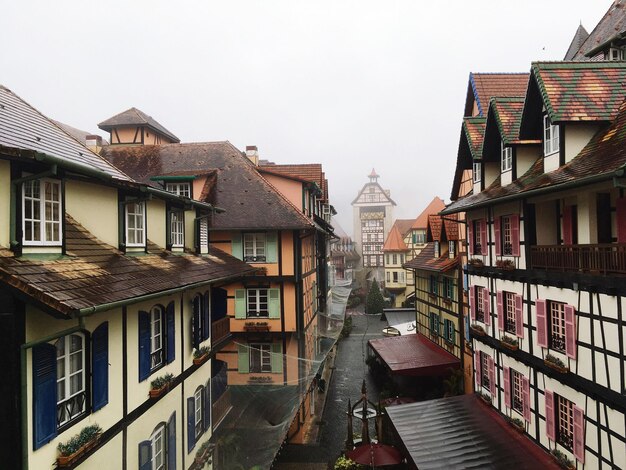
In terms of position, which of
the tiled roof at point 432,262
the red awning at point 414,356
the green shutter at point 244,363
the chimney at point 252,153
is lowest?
the red awning at point 414,356

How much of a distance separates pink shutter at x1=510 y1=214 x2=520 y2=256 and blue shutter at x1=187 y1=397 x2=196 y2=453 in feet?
33.0

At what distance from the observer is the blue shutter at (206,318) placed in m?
12.8

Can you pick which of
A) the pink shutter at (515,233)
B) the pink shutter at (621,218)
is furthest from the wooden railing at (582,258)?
the pink shutter at (515,233)

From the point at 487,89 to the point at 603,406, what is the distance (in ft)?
43.0

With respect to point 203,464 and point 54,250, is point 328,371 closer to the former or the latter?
point 203,464

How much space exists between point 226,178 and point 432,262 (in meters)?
12.3

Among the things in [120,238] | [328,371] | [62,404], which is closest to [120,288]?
[62,404]

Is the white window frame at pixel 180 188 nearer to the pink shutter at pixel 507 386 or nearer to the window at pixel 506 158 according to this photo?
the window at pixel 506 158

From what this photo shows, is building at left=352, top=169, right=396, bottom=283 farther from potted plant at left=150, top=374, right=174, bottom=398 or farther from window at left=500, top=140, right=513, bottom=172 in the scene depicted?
potted plant at left=150, top=374, right=174, bottom=398

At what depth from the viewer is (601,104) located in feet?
35.5

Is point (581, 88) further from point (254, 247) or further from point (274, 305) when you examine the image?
point (274, 305)

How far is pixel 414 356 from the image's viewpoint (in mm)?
24312

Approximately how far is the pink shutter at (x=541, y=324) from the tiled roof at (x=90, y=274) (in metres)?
8.53

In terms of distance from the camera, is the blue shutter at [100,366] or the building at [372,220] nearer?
the blue shutter at [100,366]
